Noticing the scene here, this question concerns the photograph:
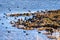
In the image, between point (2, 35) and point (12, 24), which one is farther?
point (12, 24)

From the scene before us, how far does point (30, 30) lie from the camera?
22.1 metres

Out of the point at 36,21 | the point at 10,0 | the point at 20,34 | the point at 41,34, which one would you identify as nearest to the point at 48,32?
the point at 41,34

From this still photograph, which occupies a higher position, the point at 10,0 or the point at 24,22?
the point at 24,22

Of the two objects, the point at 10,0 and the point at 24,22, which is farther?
the point at 10,0

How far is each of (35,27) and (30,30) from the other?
0.75 m

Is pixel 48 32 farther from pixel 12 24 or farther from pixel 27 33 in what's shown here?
pixel 12 24

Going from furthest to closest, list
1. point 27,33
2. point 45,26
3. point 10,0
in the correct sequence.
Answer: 1. point 10,0
2. point 45,26
3. point 27,33

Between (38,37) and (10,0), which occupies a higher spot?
(38,37)

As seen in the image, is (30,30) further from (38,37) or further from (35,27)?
(38,37)

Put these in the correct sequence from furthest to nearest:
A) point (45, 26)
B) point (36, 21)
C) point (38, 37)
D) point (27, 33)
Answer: point (36, 21) < point (45, 26) < point (27, 33) < point (38, 37)

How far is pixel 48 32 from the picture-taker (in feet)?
68.8

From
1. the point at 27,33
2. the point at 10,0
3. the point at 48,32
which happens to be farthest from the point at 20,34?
the point at 10,0

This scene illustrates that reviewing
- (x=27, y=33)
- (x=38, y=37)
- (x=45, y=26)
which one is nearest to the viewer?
(x=38, y=37)

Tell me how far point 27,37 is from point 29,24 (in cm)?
324
